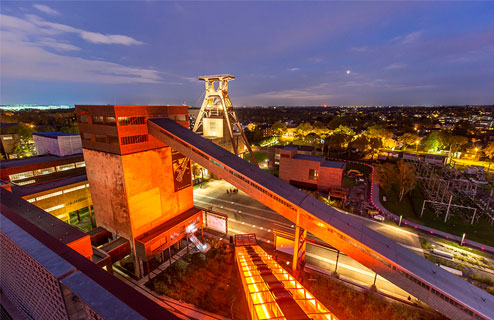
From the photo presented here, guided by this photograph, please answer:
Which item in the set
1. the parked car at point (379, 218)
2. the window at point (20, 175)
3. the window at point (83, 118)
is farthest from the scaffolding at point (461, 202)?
the window at point (20, 175)

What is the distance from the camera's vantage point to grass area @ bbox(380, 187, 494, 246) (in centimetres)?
3200

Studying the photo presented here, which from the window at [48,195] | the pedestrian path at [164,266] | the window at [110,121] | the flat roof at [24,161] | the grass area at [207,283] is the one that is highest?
the window at [110,121]

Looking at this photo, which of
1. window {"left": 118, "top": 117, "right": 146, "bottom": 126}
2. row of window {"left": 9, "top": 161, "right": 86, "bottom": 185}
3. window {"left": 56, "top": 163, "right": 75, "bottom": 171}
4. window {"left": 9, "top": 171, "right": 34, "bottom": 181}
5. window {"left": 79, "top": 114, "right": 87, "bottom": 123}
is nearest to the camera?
window {"left": 118, "top": 117, "right": 146, "bottom": 126}

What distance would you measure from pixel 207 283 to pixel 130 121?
1920cm

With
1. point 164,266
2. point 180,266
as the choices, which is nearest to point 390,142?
point 180,266

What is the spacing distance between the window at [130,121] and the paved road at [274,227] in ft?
64.8

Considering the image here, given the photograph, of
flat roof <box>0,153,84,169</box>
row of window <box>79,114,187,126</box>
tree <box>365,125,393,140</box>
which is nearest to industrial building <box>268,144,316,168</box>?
tree <box>365,125,393,140</box>

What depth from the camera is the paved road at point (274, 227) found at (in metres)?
24.2

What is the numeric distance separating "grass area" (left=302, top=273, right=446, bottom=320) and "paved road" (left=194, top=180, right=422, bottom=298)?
2.20 meters

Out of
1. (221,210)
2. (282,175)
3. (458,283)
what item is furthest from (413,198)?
(221,210)

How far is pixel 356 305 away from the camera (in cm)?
2000

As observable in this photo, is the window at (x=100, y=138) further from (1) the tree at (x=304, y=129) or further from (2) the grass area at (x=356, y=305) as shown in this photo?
(1) the tree at (x=304, y=129)

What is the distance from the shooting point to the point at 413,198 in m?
45.0

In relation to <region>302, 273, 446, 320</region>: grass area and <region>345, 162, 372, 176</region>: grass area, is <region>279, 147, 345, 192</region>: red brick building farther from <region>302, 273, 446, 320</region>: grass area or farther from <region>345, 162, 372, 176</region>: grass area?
<region>302, 273, 446, 320</region>: grass area
